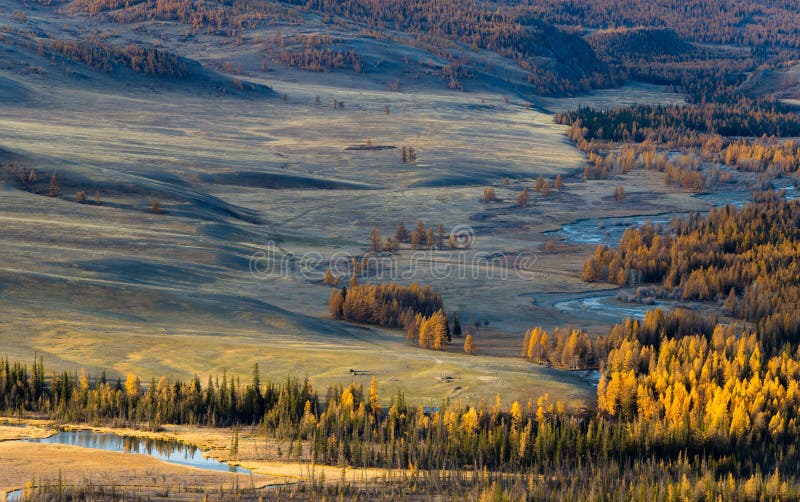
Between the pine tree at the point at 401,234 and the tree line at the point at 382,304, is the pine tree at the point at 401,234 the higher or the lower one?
the lower one

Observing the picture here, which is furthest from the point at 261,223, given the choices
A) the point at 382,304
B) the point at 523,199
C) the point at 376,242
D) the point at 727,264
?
the point at 727,264

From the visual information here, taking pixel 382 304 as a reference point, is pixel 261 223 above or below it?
below

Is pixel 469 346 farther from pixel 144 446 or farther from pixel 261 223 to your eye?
pixel 261 223

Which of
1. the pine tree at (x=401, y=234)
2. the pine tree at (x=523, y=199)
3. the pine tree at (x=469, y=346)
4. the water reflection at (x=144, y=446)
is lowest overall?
the pine tree at (x=401, y=234)

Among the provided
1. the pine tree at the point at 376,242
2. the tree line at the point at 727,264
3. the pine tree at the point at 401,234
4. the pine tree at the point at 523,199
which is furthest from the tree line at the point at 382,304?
the pine tree at the point at 523,199

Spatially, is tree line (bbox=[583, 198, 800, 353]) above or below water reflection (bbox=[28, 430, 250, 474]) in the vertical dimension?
below

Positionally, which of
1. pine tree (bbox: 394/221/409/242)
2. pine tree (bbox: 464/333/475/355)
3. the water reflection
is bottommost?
pine tree (bbox: 394/221/409/242)

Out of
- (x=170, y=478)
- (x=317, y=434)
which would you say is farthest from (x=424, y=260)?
(x=170, y=478)

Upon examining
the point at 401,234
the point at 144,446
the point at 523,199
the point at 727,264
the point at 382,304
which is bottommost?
the point at 401,234

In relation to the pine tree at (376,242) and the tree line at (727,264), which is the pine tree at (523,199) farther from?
the pine tree at (376,242)

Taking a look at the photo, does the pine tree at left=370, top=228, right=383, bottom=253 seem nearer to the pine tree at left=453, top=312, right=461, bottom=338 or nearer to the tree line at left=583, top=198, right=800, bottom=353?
the tree line at left=583, top=198, right=800, bottom=353

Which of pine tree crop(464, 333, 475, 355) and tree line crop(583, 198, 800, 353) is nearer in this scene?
pine tree crop(464, 333, 475, 355)

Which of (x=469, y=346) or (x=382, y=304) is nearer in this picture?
(x=469, y=346)

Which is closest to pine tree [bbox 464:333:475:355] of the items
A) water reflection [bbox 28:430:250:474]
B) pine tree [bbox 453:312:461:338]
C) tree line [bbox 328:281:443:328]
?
pine tree [bbox 453:312:461:338]
